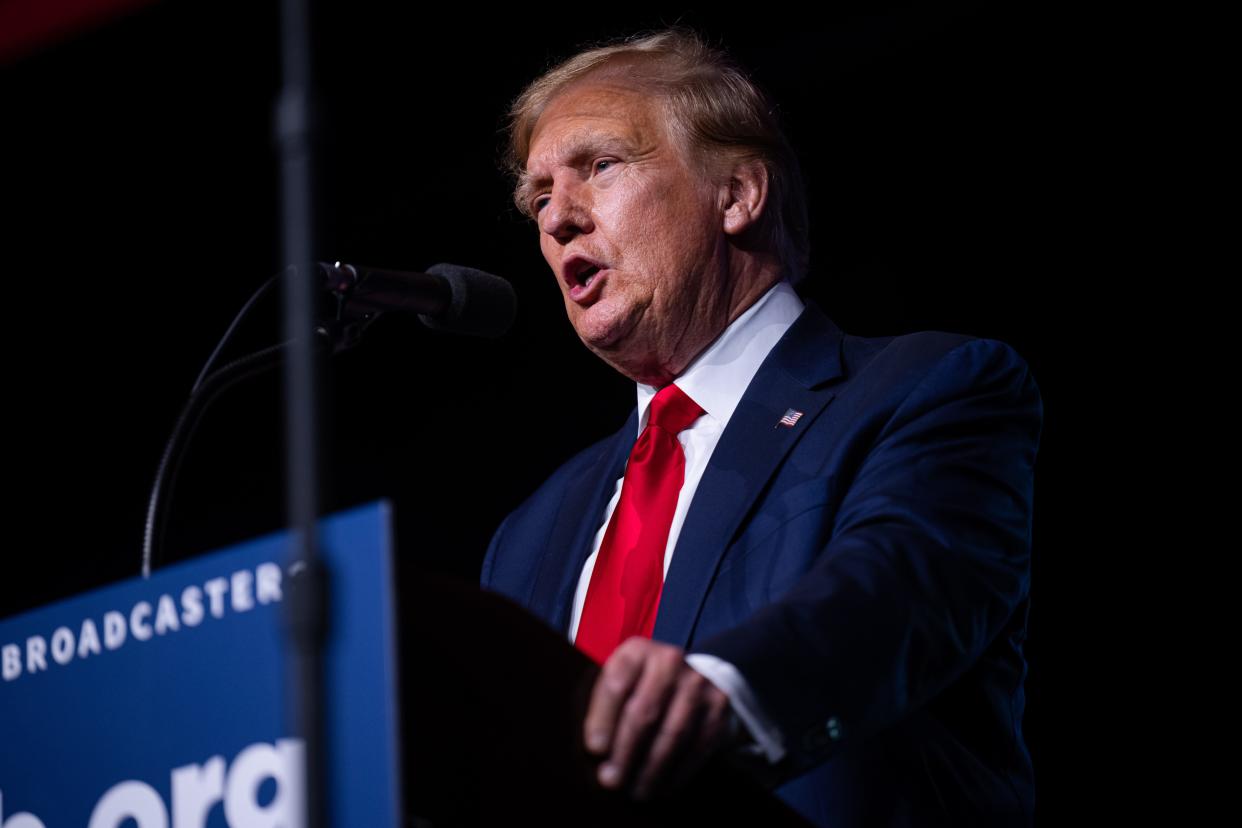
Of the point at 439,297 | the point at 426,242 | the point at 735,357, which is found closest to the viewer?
the point at 439,297

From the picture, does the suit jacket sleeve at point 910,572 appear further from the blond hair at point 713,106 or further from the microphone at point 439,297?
the blond hair at point 713,106

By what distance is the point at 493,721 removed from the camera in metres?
0.94

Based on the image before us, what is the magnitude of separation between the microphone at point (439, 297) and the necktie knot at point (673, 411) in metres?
0.36

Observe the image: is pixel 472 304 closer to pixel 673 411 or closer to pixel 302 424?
pixel 673 411

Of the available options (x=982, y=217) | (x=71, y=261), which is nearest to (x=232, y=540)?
(x=71, y=261)

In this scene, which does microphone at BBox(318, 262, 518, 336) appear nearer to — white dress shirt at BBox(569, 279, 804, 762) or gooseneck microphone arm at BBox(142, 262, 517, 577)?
gooseneck microphone arm at BBox(142, 262, 517, 577)

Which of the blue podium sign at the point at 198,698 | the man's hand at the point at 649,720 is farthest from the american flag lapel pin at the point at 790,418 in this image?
the blue podium sign at the point at 198,698

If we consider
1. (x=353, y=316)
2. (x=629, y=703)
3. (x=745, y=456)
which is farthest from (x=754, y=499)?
(x=629, y=703)

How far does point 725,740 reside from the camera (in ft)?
3.50

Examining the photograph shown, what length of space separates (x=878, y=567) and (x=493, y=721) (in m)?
0.53

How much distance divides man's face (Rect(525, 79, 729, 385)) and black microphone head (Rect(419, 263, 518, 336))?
42 cm

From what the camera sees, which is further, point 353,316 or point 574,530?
point 574,530

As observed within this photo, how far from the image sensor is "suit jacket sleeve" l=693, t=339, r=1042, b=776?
45.4 inches

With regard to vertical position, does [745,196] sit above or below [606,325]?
above
